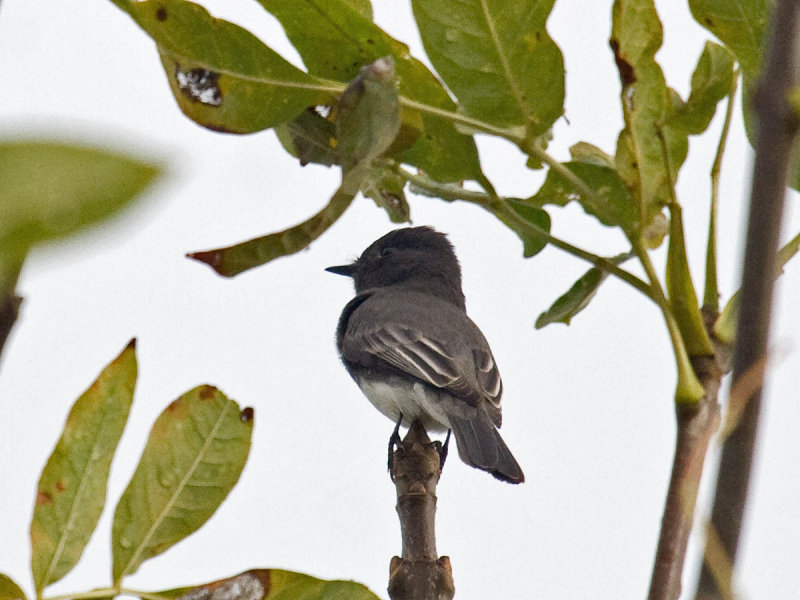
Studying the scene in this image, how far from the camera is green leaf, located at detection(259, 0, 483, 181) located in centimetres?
162

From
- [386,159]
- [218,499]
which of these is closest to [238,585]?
[218,499]

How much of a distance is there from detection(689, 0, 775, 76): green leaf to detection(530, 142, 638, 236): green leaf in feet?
0.87

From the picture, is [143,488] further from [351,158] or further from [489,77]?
[489,77]

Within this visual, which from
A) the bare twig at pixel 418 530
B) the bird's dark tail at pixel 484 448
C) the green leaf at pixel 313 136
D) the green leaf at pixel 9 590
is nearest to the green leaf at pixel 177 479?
the green leaf at pixel 9 590

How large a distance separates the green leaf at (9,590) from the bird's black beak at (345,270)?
163 inches

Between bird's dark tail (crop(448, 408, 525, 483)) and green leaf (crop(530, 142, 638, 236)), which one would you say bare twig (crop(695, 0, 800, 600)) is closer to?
green leaf (crop(530, 142, 638, 236))

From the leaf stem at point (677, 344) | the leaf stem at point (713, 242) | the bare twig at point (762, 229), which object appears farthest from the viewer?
the leaf stem at point (713, 242)

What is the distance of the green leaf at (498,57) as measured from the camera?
5.21ft

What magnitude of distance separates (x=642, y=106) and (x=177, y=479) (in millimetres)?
877

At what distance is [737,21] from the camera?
158 centimetres

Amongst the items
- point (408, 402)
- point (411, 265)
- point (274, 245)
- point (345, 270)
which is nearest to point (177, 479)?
point (274, 245)

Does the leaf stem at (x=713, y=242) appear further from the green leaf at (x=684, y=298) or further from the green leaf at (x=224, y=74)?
the green leaf at (x=224, y=74)

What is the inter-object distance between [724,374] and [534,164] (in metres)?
0.97

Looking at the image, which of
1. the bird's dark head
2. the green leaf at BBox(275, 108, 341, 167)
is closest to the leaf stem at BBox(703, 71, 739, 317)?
the green leaf at BBox(275, 108, 341, 167)
